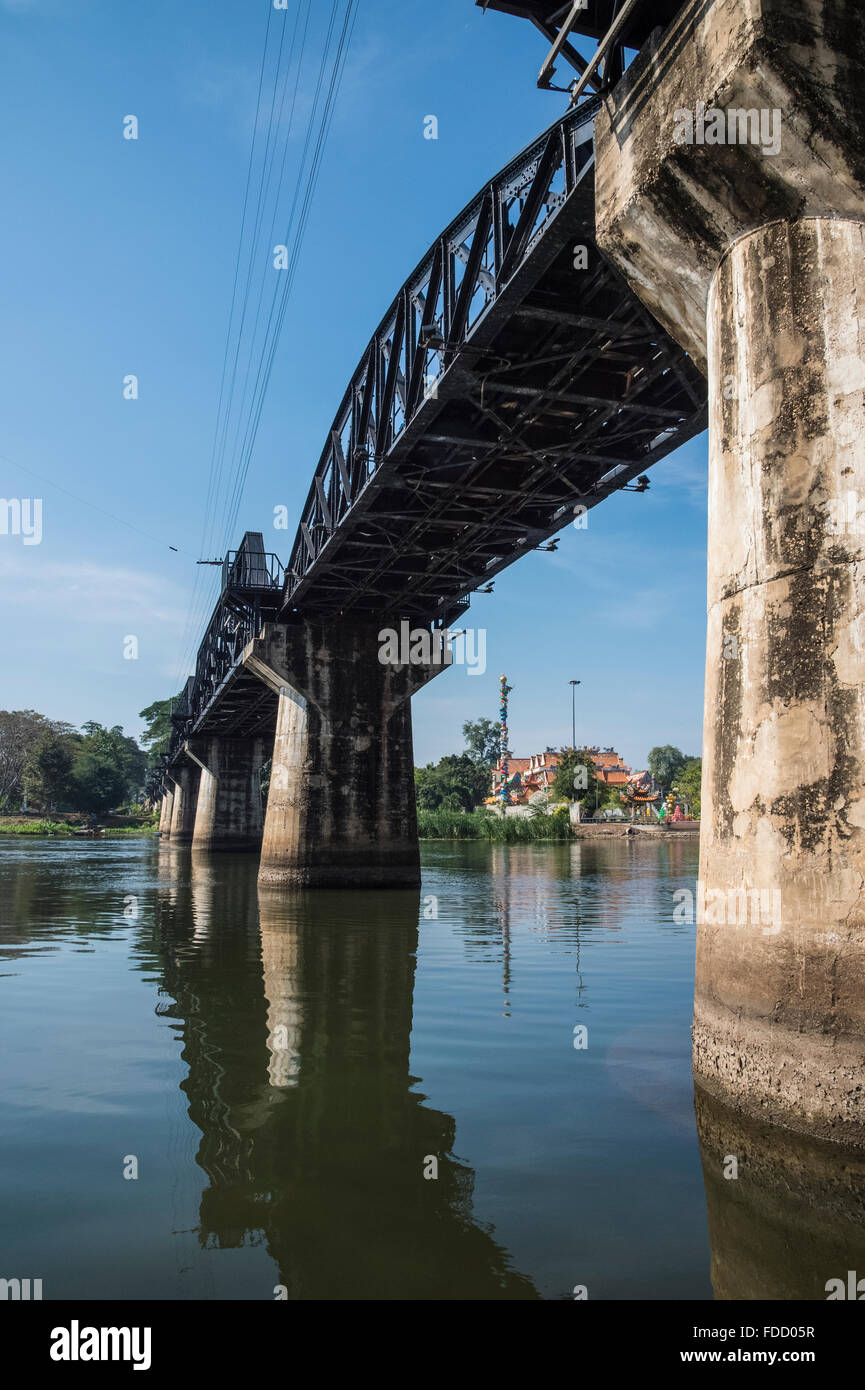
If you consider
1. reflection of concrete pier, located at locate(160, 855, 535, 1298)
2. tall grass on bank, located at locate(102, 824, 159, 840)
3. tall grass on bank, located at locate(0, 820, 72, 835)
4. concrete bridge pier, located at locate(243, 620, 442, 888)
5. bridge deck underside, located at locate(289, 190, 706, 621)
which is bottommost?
tall grass on bank, located at locate(102, 824, 159, 840)

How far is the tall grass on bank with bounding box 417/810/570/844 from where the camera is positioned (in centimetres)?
7294

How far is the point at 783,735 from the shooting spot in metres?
5.87

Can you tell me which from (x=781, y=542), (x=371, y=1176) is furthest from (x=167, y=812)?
(x=781, y=542)

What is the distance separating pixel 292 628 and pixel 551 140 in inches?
773

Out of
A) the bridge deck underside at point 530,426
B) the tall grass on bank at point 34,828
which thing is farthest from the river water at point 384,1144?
the tall grass on bank at point 34,828

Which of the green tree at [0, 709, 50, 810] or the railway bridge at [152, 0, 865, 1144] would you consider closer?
the railway bridge at [152, 0, 865, 1144]

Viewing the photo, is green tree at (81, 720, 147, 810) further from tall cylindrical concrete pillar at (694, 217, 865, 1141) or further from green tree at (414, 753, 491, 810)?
tall cylindrical concrete pillar at (694, 217, 865, 1141)

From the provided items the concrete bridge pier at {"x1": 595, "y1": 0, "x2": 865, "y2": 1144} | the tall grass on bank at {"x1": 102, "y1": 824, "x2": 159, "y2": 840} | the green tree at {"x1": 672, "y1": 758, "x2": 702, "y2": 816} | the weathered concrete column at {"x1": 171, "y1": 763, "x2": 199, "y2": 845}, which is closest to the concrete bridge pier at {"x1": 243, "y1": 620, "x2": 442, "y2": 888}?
the concrete bridge pier at {"x1": 595, "y1": 0, "x2": 865, "y2": 1144}

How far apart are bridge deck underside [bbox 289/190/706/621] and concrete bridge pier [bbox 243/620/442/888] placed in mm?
3566

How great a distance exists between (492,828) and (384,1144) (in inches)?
2703

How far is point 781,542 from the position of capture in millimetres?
6133

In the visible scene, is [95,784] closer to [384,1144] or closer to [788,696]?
[384,1144]

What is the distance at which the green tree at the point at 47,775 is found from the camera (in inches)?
4936
